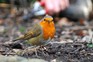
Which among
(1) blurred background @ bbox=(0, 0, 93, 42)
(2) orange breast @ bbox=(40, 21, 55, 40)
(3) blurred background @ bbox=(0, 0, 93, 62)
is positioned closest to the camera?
(2) orange breast @ bbox=(40, 21, 55, 40)

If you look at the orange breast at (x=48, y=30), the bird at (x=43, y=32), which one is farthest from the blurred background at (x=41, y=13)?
the orange breast at (x=48, y=30)

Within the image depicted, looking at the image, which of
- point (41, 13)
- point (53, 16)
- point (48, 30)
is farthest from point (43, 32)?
point (41, 13)

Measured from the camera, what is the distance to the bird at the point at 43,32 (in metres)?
4.29

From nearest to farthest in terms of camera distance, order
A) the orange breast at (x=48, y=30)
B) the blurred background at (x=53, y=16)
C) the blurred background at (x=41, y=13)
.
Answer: the orange breast at (x=48, y=30) → the blurred background at (x=53, y=16) → the blurred background at (x=41, y=13)

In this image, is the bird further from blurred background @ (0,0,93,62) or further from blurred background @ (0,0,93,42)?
blurred background @ (0,0,93,42)

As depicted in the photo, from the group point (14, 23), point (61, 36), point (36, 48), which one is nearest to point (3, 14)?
point (14, 23)

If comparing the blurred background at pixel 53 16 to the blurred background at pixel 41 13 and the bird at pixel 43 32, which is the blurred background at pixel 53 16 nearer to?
the blurred background at pixel 41 13

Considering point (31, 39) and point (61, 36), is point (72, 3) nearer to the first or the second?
point (61, 36)

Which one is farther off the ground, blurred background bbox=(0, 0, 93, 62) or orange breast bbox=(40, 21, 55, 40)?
blurred background bbox=(0, 0, 93, 62)

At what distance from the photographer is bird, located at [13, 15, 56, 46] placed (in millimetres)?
4285

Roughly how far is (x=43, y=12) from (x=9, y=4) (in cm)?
177

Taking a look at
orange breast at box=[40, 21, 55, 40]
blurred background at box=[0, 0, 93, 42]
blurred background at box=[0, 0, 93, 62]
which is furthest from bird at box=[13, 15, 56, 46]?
blurred background at box=[0, 0, 93, 42]

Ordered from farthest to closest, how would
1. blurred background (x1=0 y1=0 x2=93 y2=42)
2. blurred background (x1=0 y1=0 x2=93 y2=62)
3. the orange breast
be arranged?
1. blurred background (x1=0 y1=0 x2=93 y2=42)
2. blurred background (x1=0 y1=0 x2=93 y2=62)
3. the orange breast

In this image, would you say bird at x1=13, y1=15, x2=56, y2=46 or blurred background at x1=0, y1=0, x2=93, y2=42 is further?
blurred background at x1=0, y1=0, x2=93, y2=42
